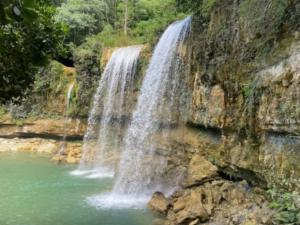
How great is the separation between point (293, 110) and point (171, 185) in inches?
183

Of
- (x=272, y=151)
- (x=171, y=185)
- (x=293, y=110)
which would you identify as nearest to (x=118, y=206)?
(x=171, y=185)

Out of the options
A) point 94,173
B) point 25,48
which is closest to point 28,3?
point 25,48

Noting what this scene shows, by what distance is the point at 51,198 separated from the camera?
9.30 meters

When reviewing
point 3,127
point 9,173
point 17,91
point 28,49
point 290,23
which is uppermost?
point 290,23

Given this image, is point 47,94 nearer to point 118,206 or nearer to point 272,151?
Answer: point 118,206

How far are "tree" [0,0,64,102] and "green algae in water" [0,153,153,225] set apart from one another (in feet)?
14.5

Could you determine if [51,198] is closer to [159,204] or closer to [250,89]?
[159,204]

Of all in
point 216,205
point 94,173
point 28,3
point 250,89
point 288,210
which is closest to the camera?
point 28,3

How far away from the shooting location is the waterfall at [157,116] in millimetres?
10117

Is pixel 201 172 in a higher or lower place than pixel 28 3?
lower

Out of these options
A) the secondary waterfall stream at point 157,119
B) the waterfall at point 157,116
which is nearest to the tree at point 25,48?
the secondary waterfall stream at point 157,119

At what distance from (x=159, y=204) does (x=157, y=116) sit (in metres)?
3.32

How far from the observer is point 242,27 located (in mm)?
7566

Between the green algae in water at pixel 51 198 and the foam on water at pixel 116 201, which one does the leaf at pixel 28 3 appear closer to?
the green algae in water at pixel 51 198
